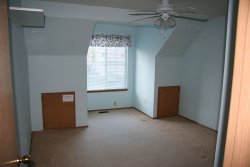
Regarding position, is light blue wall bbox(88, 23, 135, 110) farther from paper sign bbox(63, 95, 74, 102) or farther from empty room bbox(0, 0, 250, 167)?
paper sign bbox(63, 95, 74, 102)

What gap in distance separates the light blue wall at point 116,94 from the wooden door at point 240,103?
4.89m

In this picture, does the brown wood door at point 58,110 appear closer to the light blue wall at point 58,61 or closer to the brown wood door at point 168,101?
the light blue wall at point 58,61

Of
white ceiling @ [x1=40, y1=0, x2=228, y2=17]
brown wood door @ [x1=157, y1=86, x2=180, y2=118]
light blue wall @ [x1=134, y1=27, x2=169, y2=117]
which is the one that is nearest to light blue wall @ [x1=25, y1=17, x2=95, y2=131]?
white ceiling @ [x1=40, y1=0, x2=228, y2=17]

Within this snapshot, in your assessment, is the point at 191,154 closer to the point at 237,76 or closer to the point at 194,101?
the point at 194,101

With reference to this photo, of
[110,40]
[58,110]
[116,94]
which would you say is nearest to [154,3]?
[110,40]

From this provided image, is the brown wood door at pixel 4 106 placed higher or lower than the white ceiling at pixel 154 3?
lower

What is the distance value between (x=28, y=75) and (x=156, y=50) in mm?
2923

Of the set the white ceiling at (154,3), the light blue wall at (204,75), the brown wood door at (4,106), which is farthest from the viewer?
the light blue wall at (204,75)

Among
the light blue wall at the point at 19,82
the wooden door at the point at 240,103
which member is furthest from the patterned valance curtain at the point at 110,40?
the wooden door at the point at 240,103

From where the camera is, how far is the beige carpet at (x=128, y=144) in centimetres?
303

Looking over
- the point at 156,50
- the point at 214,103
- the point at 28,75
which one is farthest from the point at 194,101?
the point at 28,75

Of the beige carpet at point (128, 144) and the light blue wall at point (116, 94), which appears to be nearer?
the beige carpet at point (128, 144)

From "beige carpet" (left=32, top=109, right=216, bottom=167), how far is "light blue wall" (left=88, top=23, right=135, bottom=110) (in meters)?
0.78

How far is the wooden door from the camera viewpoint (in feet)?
2.08
